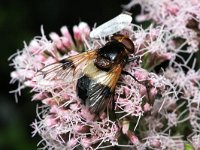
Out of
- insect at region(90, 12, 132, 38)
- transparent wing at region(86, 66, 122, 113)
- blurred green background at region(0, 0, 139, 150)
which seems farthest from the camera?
blurred green background at region(0, 0, 139, 150)

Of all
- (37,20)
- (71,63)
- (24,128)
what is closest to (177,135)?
(71,63)

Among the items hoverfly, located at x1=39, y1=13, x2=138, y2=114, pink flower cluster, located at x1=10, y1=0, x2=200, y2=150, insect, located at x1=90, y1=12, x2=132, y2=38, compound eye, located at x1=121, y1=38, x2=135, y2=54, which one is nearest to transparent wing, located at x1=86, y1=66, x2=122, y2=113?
hoverfly, located at x1=39, y1=13, x2=138, y2=114

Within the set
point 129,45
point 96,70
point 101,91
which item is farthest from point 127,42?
point 101,91

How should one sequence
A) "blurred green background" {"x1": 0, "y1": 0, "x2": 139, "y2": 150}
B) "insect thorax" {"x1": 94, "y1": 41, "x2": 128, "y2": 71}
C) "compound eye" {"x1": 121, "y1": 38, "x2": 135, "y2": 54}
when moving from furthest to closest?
"blurred green background" {"x1": 0, "y1": 0, "x2": 139, "y2": 150} < "compound eye" {"x1": 121, "y1": 38, "x2": 135, "y2": 54} < "insect thorax" {"x1": 94, "y1": 41, "x2": 128, "y2": 71}

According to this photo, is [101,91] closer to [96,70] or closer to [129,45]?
[96,70]

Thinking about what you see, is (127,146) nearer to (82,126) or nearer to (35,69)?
(82,126)

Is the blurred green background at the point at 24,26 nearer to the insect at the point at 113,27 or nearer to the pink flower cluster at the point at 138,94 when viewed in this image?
the pink flower cluster at the point at 138,94

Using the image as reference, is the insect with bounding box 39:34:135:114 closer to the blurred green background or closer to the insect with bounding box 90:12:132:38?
the insect with bounding box 90:12:132:38

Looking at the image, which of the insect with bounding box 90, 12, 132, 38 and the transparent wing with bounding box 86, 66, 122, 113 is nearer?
the transparent wing with bounding box 86, 66, 122, 113
